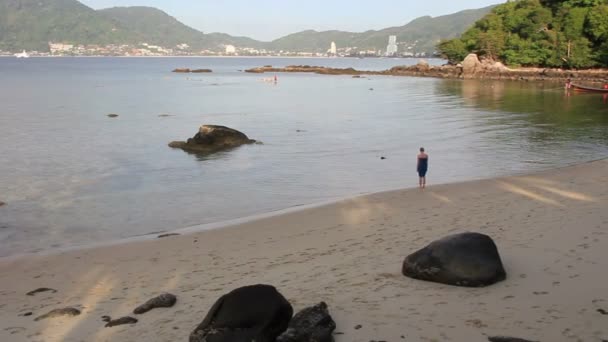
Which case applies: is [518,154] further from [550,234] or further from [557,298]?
[557,298]

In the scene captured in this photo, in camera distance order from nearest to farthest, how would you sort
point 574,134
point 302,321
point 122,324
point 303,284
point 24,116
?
point 302,321
point 122,324
point 303,284
point 574,134
point 24,116

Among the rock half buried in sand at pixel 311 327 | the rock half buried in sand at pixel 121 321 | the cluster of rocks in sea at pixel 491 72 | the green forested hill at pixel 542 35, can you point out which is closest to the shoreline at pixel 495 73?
the cluster of rocks in sea at pixel 491 72

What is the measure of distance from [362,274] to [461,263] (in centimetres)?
159

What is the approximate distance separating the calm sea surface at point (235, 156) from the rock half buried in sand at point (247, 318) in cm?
797

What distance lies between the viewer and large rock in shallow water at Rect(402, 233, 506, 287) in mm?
7824

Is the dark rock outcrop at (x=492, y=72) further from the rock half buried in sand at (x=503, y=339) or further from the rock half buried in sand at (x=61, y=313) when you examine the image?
the rock half buried in sand at (x=61, y=313)

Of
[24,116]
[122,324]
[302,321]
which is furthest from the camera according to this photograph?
[24,116]

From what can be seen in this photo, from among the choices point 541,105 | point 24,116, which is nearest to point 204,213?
point 24,116

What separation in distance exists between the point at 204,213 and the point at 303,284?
746 cm

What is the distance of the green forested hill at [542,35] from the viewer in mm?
96250

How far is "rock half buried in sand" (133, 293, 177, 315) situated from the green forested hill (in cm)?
10103

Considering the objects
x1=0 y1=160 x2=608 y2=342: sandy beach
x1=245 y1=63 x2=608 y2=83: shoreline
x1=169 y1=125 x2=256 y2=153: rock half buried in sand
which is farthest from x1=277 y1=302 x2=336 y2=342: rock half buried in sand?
x1=245 y1=63 x2=608 y2=83: shoreline

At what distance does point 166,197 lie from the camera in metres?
17.3

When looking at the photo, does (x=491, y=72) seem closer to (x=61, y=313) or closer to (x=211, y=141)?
(x=211, y=141)
